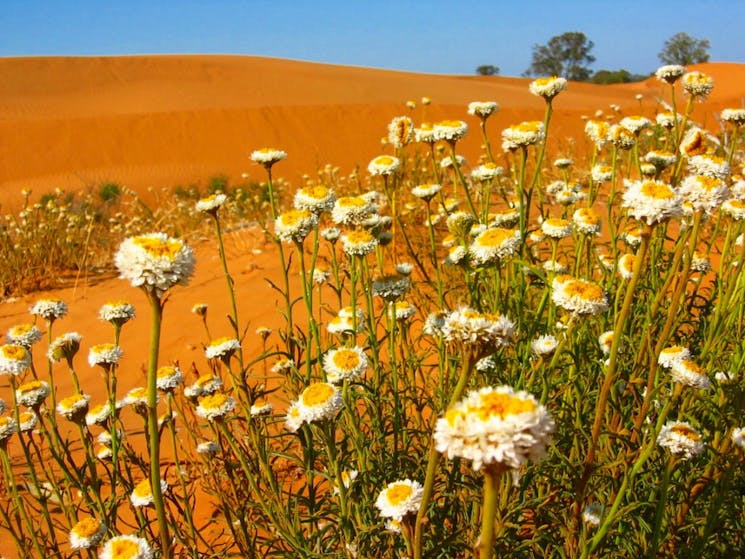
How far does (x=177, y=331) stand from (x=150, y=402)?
16.1 ft

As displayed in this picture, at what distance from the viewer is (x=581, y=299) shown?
2.05 m

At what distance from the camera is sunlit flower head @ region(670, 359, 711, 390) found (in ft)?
6.33

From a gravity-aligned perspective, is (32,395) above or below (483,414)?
below

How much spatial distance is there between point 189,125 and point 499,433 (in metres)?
29.9

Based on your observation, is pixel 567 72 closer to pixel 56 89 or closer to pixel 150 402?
pixel 56 89

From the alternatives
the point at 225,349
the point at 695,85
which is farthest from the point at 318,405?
the point at 695,85

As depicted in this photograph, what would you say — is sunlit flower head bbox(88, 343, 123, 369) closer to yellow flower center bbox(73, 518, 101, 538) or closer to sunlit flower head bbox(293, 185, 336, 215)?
yellow flower center bbox(73, 518, 101, 538)

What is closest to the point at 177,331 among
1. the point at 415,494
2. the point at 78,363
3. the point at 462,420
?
the point at 78,363

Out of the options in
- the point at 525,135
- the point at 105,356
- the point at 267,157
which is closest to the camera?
the point at 105,356

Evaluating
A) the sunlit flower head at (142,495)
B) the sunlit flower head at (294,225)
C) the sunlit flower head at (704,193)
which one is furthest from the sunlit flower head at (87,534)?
the sunlit flower head at (704,193)

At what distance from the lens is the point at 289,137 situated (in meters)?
27.6

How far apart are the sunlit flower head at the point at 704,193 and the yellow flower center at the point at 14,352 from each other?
2.47 metres

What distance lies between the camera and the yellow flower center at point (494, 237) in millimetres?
2373

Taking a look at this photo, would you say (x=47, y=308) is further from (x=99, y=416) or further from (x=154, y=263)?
(x=154, y=263)
